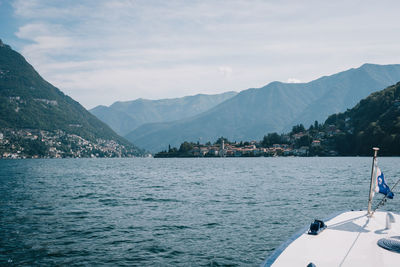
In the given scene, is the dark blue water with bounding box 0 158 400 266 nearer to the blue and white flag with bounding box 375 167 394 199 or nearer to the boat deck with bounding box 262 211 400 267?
the boat deck with bounding box 262 211 400 267

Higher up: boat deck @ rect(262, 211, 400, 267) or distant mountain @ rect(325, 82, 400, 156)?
distant mountain @ rect(325, 82, 400, 156)

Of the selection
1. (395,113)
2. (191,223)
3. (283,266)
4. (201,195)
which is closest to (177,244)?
(191,223)

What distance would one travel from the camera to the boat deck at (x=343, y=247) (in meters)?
8.76

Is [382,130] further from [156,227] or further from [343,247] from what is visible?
[343,247]

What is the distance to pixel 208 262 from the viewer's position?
15.2m

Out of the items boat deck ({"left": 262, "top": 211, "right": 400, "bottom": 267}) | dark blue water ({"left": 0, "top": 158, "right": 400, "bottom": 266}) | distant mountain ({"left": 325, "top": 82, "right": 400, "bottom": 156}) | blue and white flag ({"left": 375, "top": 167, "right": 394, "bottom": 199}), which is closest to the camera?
boat deck ({"left": 262, "top": 211, "right": 400, "bottom": 267})

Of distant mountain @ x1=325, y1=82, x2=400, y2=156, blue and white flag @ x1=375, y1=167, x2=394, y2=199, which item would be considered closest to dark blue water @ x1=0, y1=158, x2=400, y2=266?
blue and white flag @ x1=375, y1=167, x2=394, y2=199

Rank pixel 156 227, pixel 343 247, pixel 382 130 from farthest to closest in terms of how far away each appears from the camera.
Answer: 1. pixel 382 130
2. pixel 156 227
3. pixel 343 247

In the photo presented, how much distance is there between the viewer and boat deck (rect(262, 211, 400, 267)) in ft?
28.7

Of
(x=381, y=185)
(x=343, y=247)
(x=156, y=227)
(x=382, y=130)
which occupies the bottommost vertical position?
(x=156, y=227)

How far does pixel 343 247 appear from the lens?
390 inches

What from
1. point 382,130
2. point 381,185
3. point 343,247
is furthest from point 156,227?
point 382,130

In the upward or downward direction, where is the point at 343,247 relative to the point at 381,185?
downward

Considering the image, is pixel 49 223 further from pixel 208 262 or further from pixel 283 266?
pixel 283 266
